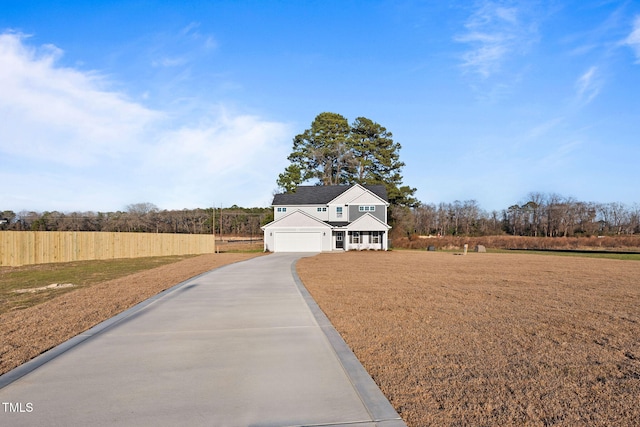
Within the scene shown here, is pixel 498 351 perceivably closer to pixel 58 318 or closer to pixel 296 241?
pixel 58 318

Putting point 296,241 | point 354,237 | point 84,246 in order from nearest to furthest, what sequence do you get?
point 84,246 → point 296,241 → point 354,237

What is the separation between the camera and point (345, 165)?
191ft

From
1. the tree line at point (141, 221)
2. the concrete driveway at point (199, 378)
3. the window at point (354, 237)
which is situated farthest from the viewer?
the tree line at point (141, 221)

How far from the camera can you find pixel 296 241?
38.2 m

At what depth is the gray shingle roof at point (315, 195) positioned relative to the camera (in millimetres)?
42625

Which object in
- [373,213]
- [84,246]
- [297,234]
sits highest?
[373,213]

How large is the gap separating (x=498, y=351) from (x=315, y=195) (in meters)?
38.4

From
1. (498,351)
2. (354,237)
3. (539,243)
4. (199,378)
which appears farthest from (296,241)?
(199,378)

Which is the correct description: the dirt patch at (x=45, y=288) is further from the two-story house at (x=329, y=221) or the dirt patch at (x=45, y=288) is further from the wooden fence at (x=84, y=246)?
the two-story house at (x=329, y=221)

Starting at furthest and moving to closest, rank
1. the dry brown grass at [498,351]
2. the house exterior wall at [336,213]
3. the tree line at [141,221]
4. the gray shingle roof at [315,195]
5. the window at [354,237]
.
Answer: the tree line at [141,221] < the gray shingle roof at [315,195] < the house exterior wall at [336,213] < the window at [354,237] < the dry brown grass at [498,351]

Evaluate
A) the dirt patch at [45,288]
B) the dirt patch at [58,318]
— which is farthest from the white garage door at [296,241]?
the dirt patch at [58,318]

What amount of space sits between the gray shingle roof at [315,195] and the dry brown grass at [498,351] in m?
31.5

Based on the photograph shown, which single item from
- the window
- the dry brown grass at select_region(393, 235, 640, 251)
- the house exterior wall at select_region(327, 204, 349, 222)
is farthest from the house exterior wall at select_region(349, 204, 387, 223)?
the dry brown grass at select_region(393, 235, 640, 251)

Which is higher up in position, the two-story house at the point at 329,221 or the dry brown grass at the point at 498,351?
the two-story house at the point at 329,221
